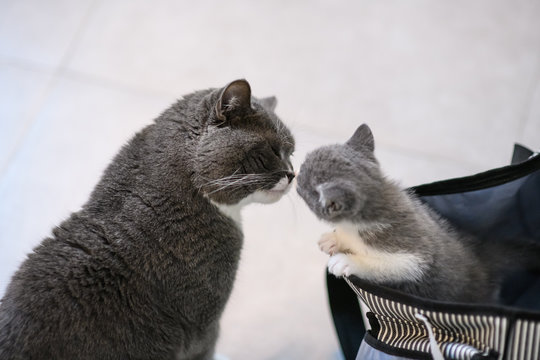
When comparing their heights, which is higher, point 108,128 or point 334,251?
point 108,128

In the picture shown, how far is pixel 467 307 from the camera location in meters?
0.73

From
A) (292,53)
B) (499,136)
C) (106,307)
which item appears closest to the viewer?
(106,307)

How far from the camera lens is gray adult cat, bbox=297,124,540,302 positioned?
896mm

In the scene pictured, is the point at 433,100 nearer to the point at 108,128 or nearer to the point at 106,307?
the point at 108,128

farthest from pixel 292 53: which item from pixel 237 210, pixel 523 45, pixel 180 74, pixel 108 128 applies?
pixel 237 210

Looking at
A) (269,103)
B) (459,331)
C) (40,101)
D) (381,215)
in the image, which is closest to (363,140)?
(381,215)

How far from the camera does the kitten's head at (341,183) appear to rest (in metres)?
0.86

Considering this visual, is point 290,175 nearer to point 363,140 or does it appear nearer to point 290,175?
point 290,175

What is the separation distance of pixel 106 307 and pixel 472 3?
1.82 meters

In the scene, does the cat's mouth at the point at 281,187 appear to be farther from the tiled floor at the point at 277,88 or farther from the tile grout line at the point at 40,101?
the tile grout line at the point at 40,101

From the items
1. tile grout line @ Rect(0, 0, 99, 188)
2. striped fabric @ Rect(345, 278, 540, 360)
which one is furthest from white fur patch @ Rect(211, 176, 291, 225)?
tile grout line @ Rect(0, 0, 99, 188)

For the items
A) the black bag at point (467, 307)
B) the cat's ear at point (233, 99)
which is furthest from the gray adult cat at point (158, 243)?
the black bag at point (467, 307)

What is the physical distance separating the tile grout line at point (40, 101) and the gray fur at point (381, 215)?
3.69 feet

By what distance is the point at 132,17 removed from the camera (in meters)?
1.98
